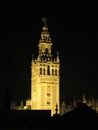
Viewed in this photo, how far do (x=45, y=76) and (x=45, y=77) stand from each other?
153 millimetres

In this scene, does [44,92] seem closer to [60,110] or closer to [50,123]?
[60,110]

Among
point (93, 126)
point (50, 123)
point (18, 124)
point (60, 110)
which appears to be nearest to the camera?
point (93, 126)

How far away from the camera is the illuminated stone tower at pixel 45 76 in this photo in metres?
107

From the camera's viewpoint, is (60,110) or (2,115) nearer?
(2,115)

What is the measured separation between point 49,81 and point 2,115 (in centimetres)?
5369

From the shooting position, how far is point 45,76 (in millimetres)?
109062

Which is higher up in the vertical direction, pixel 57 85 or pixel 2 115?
pixel 57 85

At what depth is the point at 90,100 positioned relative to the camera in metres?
109

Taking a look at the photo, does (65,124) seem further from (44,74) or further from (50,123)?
(44,74)

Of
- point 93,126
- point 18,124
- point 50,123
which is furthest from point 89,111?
point 18,124

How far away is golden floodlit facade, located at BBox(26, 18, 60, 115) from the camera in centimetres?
10719

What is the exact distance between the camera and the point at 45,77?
109000 millimetres

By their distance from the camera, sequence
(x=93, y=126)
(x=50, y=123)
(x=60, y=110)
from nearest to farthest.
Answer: (x=93, y=126), (x=50, y=123), (x=60, y=110)

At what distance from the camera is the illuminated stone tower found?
107 m
